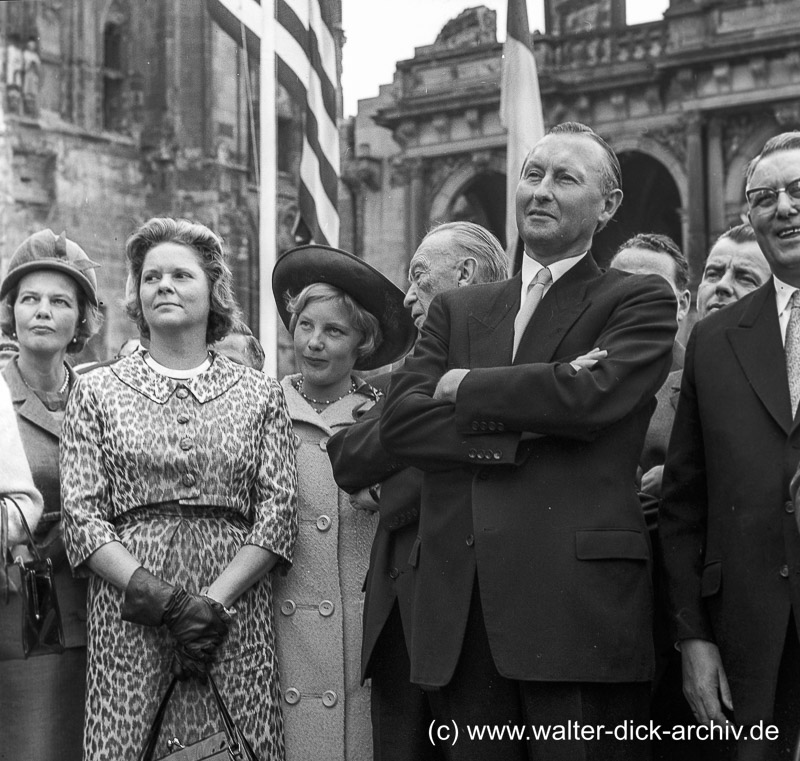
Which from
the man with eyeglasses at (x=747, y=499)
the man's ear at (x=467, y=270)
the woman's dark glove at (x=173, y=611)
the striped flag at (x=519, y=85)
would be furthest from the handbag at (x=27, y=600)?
the striped flag at (x=519, y=85)

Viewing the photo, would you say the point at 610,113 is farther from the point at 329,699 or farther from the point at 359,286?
the point at 329,699

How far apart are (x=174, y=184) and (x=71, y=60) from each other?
A: 314cm

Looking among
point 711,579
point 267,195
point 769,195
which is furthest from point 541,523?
point 267,195

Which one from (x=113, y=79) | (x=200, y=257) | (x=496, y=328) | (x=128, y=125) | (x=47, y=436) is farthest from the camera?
(x=113, y=79)

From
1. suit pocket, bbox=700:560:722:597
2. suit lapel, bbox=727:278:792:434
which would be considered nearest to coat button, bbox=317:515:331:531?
suit pocket, bbox=700:560:722:597

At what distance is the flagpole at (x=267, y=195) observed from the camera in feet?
23.7

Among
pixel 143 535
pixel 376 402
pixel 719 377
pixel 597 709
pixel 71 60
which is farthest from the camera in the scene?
pixel 71 60

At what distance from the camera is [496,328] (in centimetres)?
338

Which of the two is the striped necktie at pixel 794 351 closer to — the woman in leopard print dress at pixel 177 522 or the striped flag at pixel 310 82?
the woman in leopard print dress at pixel 177 522

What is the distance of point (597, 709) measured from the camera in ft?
9.80

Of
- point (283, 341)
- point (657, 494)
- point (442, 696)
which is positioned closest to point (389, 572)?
point (442, 696)

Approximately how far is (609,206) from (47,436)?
193cm

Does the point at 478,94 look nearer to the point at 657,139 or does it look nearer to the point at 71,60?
the point at 657,139

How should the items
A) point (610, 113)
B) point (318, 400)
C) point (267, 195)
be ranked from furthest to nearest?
point (610, 113), point (267, 195), point (318, 400)
